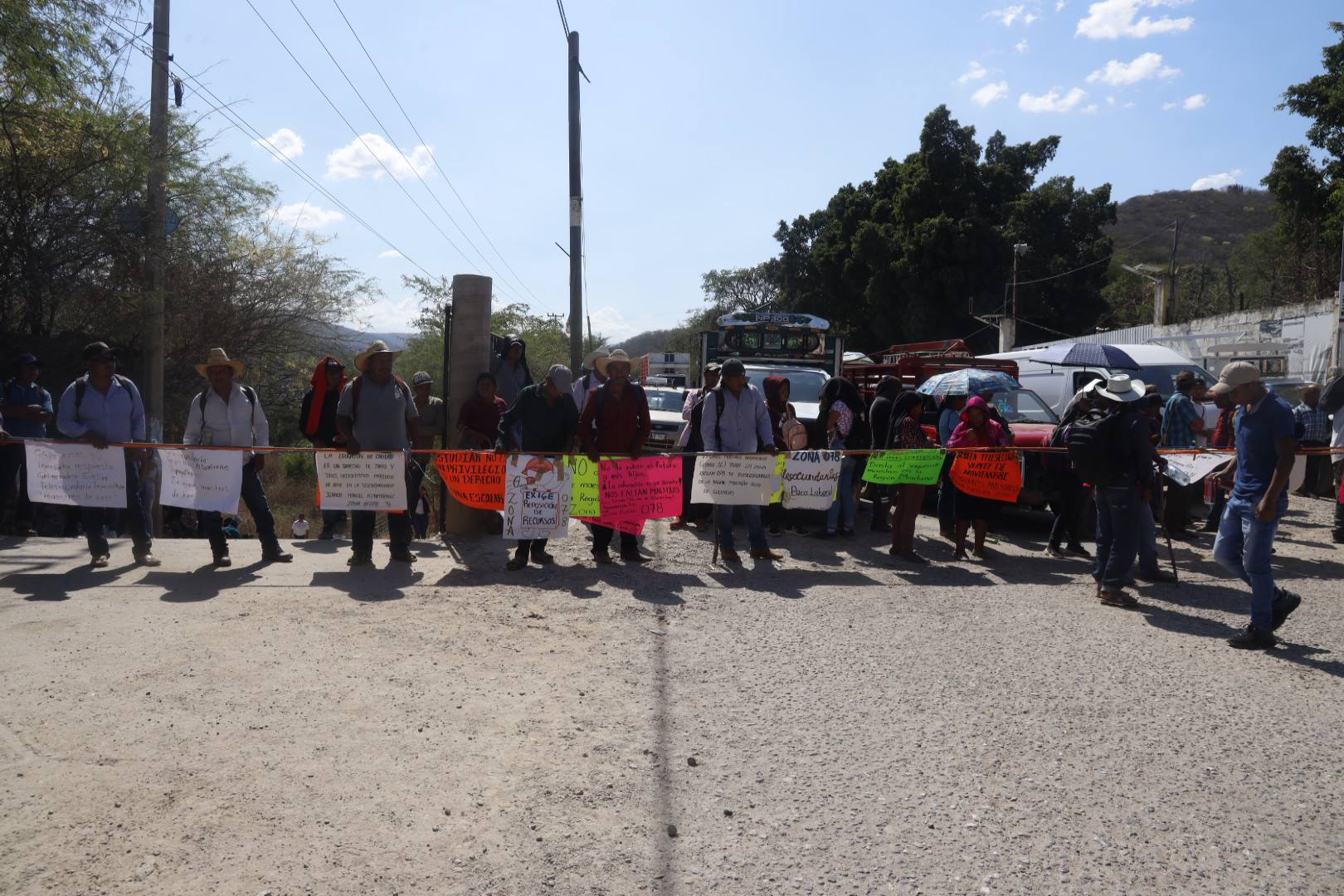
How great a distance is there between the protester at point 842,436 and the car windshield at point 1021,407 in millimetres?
3008

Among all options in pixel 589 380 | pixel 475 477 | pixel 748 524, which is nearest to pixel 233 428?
pixel 475 477

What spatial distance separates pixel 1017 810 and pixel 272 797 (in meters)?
3.06

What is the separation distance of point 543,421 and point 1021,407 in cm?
738

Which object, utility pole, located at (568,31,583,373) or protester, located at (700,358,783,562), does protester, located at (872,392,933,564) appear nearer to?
protester, located at (700,358,783,562)

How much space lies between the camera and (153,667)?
580 centimetres

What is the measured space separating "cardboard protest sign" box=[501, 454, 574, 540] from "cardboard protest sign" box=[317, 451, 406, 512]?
95 centimetres

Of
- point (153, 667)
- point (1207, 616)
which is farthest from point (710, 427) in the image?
point (153, 667)

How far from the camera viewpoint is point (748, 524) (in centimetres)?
975

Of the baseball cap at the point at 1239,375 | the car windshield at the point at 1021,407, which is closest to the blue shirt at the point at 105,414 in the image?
the baseball cap at the point at 1239,375

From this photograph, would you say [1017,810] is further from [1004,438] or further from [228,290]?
[228,290]

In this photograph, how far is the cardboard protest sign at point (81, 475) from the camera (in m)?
8.76

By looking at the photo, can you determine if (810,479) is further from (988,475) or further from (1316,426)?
(1316,426)

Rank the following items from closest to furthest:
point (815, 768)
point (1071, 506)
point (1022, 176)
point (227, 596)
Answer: point (815, 768), point (227, 596), point (1071, 506), point (1022, 176)

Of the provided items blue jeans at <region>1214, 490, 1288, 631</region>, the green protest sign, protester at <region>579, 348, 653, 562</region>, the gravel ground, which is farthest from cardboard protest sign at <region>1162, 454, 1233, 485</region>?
protester at <region>579, 348, 653, 562</region>
